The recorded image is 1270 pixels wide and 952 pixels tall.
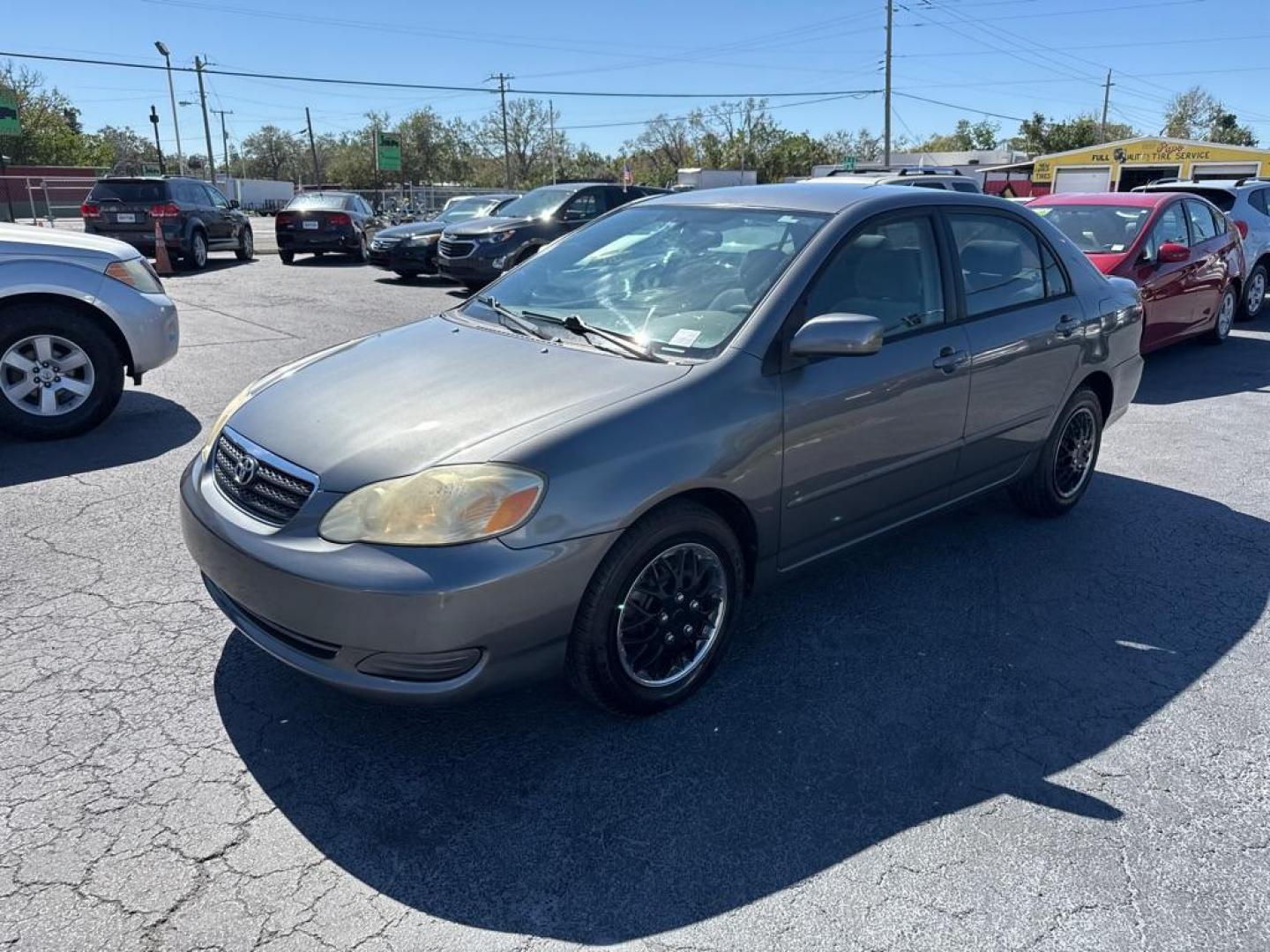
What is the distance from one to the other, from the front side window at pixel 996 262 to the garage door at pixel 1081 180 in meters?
40.1

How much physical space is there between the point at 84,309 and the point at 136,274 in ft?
1.43

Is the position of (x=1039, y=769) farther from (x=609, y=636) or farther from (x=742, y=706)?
(x=609, y=636)

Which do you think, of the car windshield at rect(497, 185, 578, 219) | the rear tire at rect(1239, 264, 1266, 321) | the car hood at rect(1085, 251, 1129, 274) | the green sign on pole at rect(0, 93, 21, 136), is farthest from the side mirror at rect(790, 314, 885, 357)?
the green sign on pole at rect(0, 93, 21, 136)

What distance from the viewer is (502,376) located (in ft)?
10.3

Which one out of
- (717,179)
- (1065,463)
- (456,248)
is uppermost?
(717,179)

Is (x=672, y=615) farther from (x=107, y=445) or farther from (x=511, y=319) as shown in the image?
(x=107, y=445)

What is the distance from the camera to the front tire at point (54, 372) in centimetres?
571

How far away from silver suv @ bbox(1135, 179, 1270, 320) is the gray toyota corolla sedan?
30.0 feet

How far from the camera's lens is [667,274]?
3.69 metres

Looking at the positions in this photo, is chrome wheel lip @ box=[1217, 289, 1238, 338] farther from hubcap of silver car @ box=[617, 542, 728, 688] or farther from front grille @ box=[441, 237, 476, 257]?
front grille @ box=[441, 237, 476, 257]

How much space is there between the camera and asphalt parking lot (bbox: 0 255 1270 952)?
2.28 meters

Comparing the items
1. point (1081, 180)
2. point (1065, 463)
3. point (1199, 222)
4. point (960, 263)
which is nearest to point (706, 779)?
point (960, 263)

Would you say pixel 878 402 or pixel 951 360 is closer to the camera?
pixel 878 402

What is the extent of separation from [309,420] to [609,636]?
120cm
